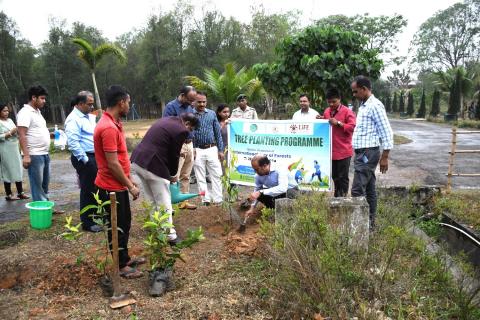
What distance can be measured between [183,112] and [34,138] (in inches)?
80.4

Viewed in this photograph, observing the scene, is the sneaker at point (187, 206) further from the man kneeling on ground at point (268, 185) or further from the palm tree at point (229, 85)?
the palm tree at point (229, 85)

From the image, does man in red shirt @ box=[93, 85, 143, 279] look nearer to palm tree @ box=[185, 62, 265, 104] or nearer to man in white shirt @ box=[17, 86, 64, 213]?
man in white shirt @ box=[17, 86, 64, 213]

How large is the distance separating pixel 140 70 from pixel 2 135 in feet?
97.1

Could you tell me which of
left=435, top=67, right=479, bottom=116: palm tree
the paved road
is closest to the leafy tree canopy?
left=435, top=67, right=479, bottom=116: palm tree

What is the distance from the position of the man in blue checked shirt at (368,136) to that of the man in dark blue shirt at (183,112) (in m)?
2.09

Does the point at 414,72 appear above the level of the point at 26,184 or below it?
above

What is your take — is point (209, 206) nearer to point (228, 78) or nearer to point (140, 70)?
point (228, 78)

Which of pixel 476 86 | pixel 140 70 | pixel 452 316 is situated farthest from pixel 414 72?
pixel 452 316

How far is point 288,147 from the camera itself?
5652 mm

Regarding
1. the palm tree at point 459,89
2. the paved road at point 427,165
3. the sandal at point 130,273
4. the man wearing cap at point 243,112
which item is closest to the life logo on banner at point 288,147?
A: the man wearing cap at point 243,112

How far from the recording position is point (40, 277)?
11.9ft

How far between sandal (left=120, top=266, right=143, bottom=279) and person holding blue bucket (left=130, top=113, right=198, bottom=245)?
0.63m

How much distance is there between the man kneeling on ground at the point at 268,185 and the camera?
4.67 metres

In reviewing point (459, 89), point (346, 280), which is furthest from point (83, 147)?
point (459, 89)
